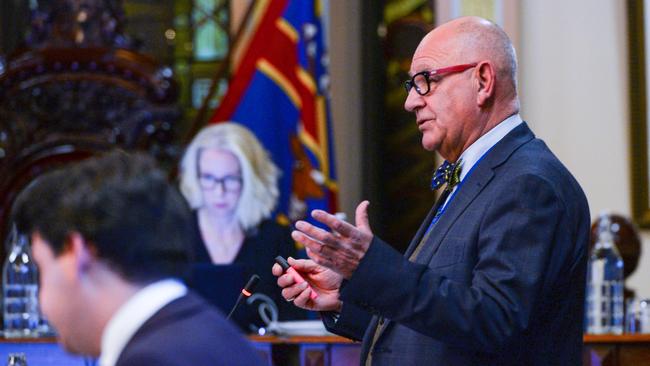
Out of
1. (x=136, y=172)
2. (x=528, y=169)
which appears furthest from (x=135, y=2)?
(x=136, y=172)

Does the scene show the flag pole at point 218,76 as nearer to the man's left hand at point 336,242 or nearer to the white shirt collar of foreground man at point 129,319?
the man's left hand at point 336,242

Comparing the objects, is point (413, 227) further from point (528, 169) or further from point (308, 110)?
point (528, 169)

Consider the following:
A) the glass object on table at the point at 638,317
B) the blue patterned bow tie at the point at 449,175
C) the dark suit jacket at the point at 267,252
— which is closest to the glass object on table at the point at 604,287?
the glass object on table at the point at 638,317

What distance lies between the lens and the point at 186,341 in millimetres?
1478

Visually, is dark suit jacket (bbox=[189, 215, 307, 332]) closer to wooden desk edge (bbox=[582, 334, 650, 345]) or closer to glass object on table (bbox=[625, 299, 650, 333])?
glass object on table (bbox=[625, 299, 650, 333])

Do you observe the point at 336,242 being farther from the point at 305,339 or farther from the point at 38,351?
the point at 38,351

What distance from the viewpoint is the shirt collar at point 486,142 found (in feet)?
8.29

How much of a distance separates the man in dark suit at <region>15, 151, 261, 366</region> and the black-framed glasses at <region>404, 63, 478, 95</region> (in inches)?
42.8

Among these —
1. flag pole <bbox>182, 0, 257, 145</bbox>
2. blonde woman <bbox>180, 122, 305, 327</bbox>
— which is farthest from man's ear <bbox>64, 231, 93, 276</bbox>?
flag pole <bbox>182, 0, 257, 145</bbox>

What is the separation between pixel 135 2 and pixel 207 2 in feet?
1.30

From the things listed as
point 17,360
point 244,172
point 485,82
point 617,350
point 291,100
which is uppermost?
point 291,100

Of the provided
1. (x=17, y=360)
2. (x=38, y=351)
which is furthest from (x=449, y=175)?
(x=38, y=351)

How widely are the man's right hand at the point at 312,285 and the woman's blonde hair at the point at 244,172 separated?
2502 mm

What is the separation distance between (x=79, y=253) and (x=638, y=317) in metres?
3.29
